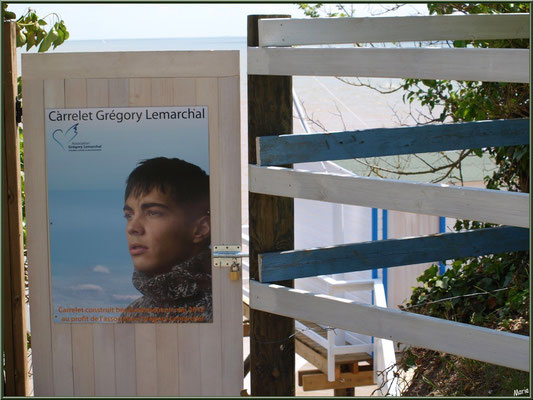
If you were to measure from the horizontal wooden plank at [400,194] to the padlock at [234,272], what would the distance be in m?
0.43

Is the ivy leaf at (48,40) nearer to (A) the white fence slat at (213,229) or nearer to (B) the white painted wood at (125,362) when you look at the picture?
(A) the white fence slat at (213,229)

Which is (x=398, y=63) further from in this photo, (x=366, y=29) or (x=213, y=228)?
(x=213, y=228)

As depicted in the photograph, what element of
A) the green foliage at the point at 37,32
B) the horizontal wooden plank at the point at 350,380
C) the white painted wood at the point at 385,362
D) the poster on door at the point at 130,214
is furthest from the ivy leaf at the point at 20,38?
the horizontal wooden plank at the point at 350,380

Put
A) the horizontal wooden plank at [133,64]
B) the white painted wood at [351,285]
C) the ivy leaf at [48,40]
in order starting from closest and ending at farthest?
the horizontal wooden plank at [133,64] < the ivy leaf at [48,40] < the white painted wood at [351,285]

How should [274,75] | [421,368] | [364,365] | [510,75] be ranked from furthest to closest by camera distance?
[364,365] → [421,368] → [274,75] → [510,75]

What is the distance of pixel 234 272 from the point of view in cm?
392

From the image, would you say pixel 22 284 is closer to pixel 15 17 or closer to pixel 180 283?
pixel 180 283

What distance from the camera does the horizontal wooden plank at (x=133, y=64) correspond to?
153 inches

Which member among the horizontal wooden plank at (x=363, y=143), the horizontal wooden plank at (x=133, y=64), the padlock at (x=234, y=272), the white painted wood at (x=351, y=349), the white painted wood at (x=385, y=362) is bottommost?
the white painted wood at (x=351, y=349)

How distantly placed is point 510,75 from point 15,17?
2891 mm

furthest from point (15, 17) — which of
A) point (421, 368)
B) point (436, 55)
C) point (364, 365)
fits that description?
point (364, 365)

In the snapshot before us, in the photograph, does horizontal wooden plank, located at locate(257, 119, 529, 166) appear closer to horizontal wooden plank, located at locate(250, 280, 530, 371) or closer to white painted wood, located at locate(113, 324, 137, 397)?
horizontal wooden plank, located at locate(250, 280, 530, 371)

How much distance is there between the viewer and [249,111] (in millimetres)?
3811

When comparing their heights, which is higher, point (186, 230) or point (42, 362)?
point (186, 230)
